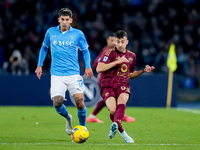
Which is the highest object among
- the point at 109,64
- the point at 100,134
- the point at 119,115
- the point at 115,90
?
the point at 109,64

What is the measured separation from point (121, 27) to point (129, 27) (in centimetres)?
36

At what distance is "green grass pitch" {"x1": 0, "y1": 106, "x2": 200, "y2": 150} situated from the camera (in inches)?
289

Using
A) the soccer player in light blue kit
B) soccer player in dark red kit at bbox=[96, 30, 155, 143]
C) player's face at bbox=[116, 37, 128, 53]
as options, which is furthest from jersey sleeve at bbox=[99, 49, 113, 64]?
the soccer player in light blue kit

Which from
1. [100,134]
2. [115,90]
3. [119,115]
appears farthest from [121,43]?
[100,134]

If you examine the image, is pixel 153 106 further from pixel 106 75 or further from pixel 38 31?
pixel 106 75

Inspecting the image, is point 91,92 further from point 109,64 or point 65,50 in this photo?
point 109,64

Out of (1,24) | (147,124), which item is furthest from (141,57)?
(147,124)

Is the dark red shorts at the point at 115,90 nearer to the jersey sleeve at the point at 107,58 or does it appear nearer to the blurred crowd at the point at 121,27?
the jersey sleeve at the point at 107,58

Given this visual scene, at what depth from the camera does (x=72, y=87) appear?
8414mm

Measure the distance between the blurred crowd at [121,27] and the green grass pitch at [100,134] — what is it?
22.0 feet

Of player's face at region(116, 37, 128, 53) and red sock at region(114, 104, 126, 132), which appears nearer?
red sock at region(114, 104, 126, 132)

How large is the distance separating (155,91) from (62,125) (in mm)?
6900

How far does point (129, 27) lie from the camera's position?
2094 cm

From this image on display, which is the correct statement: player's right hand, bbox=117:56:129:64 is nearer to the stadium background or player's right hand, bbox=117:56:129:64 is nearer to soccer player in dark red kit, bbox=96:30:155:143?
soccer player in dark red kit, bbox=96:30:155:143
